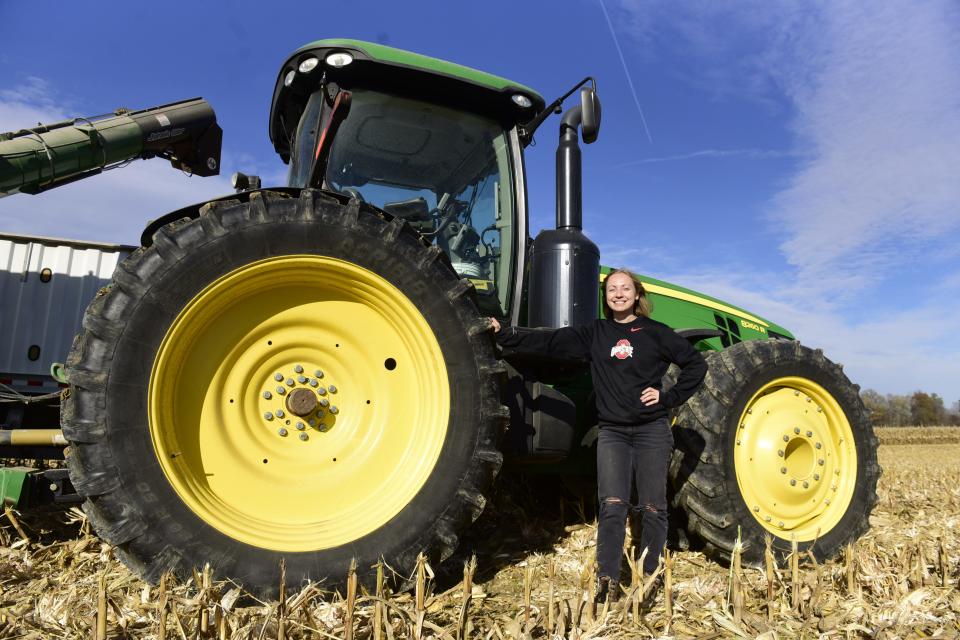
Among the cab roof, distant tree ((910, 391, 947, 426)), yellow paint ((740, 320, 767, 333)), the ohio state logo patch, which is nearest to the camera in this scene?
the ohio state logo patch

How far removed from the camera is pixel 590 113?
11.0ft

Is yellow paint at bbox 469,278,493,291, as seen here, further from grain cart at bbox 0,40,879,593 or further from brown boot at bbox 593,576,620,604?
brown boot at bbox 593,576,620,604

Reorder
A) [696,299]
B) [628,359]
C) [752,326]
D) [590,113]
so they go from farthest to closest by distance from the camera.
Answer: [752,326] → [696,299] → [590,113] → [628,359]

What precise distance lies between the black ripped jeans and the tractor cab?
3.29 feet

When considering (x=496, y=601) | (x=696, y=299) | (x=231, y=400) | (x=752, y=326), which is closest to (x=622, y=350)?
(x=496, y=601)

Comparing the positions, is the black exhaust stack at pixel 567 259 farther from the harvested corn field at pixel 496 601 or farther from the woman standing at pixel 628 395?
the harvested corn field at pixel 496 601

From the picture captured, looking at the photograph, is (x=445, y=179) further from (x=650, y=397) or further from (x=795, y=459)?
(x=795, y=459)

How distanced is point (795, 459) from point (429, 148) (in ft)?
8.63

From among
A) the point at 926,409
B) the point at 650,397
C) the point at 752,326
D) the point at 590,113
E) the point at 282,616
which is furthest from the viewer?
the point at 926,409

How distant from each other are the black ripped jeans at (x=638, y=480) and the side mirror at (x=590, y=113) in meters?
1.46

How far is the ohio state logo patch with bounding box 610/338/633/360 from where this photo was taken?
9.94ft

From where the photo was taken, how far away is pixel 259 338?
9.11 feet

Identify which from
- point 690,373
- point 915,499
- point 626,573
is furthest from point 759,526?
point 915,499

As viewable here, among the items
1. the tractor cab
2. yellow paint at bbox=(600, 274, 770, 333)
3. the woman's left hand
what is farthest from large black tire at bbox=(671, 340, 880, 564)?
the tractor cab
